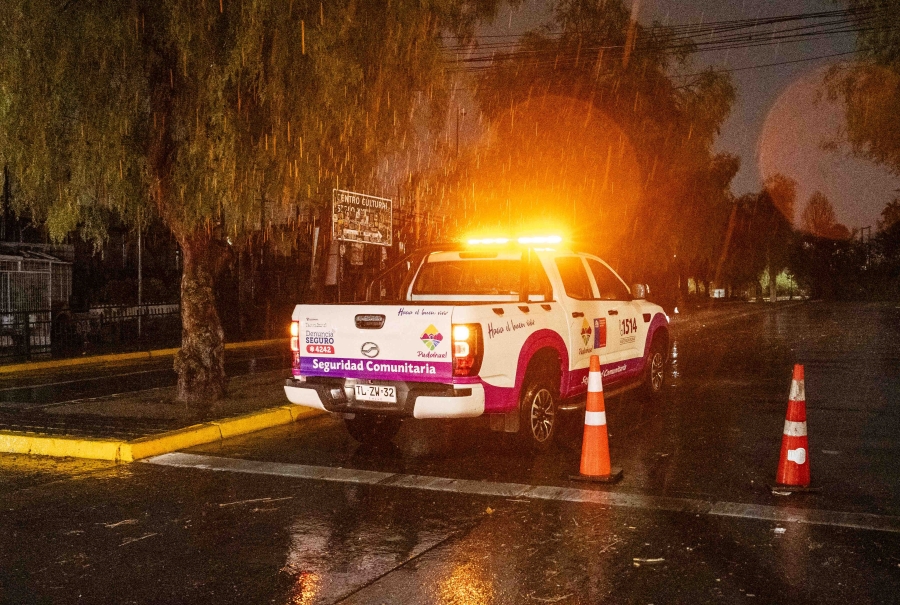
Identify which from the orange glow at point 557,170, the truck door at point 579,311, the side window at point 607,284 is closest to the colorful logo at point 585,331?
the truck door at point 579,311

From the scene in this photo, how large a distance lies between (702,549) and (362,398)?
3.47 meters

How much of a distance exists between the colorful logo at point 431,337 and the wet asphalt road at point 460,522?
1106 millimetres

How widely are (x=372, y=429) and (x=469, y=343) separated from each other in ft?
7.20

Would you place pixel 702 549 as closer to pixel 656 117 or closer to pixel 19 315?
pixel 19 315

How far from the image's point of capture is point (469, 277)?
948 centimetres

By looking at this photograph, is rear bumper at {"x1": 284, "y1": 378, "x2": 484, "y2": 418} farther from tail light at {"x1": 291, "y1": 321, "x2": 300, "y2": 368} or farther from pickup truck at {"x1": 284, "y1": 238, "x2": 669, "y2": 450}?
tail light at {"x1": 291, "y1": 321, "x2": 300, "y2": 368}

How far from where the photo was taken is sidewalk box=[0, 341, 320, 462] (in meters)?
8.30

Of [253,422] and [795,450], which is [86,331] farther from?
[795,450]

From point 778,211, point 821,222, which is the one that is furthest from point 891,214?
point 821,222

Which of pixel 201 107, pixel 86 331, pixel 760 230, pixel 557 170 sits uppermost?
pixel 760 230

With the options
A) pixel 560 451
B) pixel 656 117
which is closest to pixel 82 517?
pixel 560 451

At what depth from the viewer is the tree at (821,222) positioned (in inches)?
4003

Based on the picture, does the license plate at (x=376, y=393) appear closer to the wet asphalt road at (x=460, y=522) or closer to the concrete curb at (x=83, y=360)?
the wet asphalt road at (x=460, y=522)

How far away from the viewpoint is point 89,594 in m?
4.55
